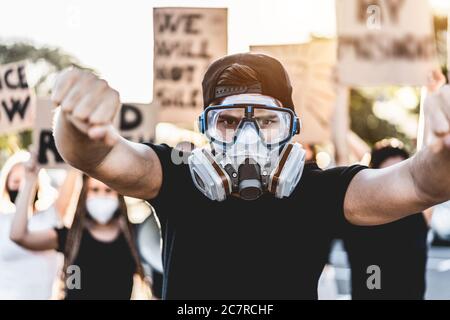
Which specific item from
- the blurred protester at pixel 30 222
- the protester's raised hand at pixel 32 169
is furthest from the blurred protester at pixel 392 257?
the protester's raised hand at pixel 32 169

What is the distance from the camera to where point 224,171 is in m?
2.08

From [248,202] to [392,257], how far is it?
7.01 ft

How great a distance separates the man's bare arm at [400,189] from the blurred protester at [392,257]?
2.01 m

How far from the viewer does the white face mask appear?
4438 millimetres

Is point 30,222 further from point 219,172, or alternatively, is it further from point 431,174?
point 431,174

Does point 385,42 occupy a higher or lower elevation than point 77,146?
higher

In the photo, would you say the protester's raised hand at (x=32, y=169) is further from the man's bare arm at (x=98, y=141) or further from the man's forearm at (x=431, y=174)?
the man's forearm at (x=431, y=174)

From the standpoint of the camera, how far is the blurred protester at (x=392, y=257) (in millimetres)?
4000

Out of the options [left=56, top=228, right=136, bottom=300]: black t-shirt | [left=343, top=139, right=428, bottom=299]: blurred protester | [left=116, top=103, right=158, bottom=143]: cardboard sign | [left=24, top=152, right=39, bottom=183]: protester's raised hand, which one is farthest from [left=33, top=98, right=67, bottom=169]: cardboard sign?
[left=343, top=139, right=428, bottom=299]: blurred protester

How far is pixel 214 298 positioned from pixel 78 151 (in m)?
0.51

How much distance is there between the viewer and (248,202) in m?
2.02

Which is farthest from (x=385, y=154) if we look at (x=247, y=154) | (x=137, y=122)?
(x=247, y=154)

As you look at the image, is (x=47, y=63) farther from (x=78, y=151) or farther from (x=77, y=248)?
(x=78, y=151)

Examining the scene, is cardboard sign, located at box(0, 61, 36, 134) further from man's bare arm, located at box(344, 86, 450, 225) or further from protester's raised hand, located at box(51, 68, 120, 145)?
protester's raised hand, located at box(51, 68, 120, 145)
